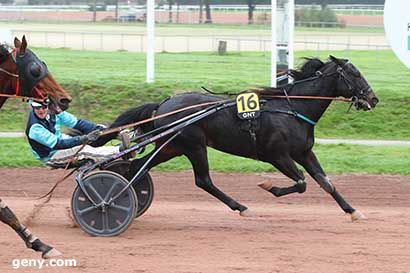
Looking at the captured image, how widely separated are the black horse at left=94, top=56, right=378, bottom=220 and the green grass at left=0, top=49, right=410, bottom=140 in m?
6.23

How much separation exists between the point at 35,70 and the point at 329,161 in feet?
21.5

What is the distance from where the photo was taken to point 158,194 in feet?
36.3

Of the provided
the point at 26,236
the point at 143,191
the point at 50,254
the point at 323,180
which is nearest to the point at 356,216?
the point at 323,180

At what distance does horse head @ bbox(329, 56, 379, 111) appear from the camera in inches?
360

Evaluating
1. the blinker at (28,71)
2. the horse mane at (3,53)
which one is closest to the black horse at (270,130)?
the blinker at (28,71)

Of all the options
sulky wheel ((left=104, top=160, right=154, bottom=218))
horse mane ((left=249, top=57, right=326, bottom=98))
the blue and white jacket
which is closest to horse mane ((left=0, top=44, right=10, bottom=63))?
the blue and white jacket

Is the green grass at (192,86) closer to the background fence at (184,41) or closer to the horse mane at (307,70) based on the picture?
the background fence at (184,41)

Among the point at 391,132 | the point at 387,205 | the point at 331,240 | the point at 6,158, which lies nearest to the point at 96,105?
the point at 6,158

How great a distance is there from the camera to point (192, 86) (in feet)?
54.5

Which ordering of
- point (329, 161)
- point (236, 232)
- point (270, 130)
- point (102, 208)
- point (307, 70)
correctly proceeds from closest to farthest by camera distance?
point (102, 208) → point (236, 232) → point (270, 130) → point (307, 70) → point (329, 161)

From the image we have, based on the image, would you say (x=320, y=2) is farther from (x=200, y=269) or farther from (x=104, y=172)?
(x=200, y=269)

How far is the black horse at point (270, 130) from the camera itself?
8875 millimetres

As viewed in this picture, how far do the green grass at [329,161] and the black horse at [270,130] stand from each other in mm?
3138

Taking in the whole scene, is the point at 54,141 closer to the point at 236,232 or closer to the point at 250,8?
the point at 236,232
